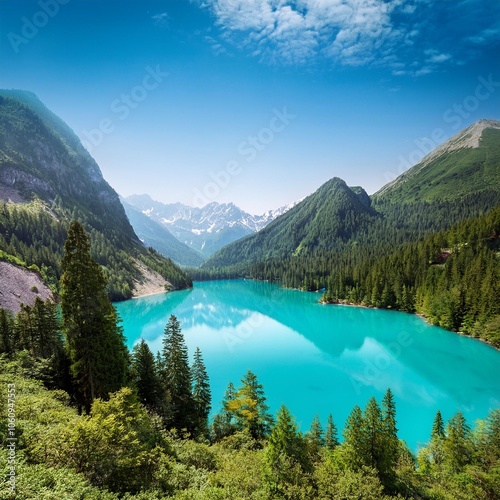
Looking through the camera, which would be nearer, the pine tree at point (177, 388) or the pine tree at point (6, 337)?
the pine tree at point (177, 388)

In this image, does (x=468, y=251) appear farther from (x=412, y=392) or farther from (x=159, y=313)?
(x=159, y=313)

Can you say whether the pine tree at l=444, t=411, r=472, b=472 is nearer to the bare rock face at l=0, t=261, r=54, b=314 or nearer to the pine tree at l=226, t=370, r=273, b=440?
the pine tree at l=226, t=370, r=273, b=440

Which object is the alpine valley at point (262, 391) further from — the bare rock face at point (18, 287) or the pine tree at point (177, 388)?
the bare rock face at point (18, 287)

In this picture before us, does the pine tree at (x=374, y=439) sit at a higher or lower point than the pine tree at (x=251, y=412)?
higher

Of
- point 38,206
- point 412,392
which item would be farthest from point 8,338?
point 38,206

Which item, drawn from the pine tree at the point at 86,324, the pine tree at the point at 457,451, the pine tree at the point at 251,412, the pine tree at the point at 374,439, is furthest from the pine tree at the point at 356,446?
the pine tree at the point at 86,324

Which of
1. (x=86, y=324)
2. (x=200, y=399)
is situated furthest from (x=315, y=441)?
(x=86, y=324)
